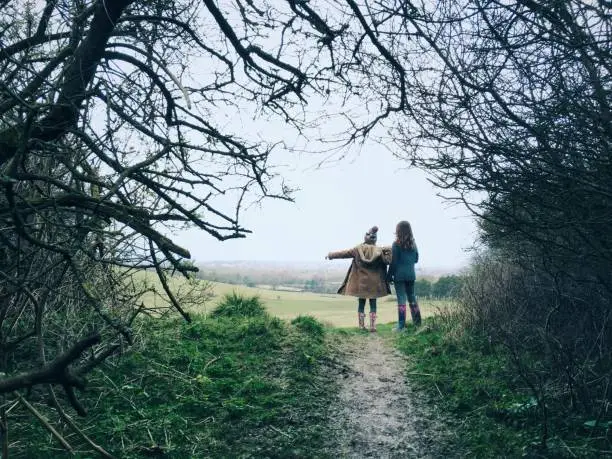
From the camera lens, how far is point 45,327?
6.11 m

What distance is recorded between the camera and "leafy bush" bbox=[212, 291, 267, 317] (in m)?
Answer: 10.1

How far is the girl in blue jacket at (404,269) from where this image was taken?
36.6 feet

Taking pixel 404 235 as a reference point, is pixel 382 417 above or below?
below

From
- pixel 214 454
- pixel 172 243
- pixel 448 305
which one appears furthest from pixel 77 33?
pixel 448 305

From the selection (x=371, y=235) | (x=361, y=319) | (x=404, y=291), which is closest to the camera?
(x=404, y=291)

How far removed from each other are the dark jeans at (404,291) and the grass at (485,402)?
2055mm

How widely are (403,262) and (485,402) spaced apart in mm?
5331

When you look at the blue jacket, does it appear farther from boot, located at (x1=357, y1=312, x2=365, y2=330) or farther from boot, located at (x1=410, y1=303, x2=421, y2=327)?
boot, located at (x1=357, y1=312, x2=365, y2=330)

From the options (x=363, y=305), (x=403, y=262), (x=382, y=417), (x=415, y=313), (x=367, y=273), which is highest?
(x=403, y=262)

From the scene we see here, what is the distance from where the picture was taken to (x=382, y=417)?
5.93 metres

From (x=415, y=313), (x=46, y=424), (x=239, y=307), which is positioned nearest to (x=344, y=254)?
(x=415, y=313)

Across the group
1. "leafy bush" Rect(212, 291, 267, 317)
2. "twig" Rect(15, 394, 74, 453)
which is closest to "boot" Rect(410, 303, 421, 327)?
"leafy bush" Rect(212, 291, 267, 317)

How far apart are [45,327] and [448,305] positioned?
7.50 m

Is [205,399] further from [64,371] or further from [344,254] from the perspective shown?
[344,254]
